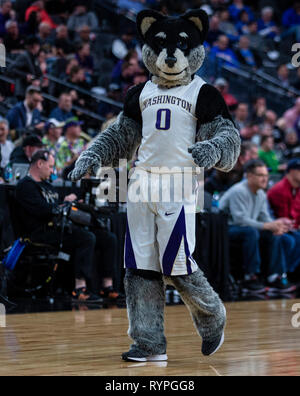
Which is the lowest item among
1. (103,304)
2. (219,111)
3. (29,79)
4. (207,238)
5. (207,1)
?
(103,304)

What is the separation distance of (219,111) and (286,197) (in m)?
5.58

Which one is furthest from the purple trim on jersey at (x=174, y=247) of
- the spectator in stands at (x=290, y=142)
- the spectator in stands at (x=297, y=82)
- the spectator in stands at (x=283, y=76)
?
the spectator in stands at (x=297, y=82)

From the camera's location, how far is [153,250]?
4.32m

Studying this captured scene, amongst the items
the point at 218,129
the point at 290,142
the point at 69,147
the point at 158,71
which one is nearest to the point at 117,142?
the point at 158,71

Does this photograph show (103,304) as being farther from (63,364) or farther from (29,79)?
(29,79)

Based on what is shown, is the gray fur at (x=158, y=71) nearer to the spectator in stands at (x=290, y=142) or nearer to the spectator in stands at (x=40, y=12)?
the spectator in stands at (x=290, y=142)

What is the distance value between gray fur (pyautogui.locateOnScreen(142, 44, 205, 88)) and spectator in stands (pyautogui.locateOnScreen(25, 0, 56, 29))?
8.99 m

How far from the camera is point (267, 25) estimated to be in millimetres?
17578

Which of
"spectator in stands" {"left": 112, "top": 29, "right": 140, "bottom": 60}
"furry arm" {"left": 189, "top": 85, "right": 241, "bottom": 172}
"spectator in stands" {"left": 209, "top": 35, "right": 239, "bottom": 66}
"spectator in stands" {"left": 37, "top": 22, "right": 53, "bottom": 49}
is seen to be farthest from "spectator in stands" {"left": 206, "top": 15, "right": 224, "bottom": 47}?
"furry arm" {"left": 189, "top": 85, "right": 241, "bottom": 172}

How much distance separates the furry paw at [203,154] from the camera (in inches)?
162

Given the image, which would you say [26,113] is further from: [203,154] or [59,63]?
[203,154]

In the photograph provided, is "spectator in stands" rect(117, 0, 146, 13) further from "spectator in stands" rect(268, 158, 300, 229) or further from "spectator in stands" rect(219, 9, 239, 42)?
"spectator in stands" rect(268, 158, 300, 229)

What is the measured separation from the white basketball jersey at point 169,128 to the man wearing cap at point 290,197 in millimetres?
5458
